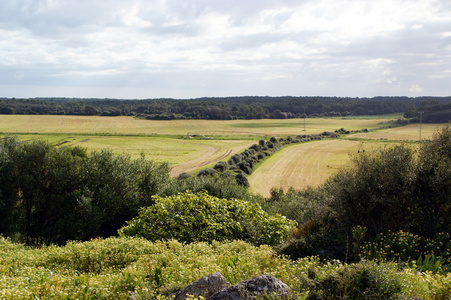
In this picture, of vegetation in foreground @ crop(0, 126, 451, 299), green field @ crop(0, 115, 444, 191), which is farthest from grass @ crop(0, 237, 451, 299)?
green field @ crop(0, 115, 444, 191)

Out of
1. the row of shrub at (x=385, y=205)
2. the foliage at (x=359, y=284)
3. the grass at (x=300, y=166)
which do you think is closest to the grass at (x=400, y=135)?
the grass at (x=300, y=166)

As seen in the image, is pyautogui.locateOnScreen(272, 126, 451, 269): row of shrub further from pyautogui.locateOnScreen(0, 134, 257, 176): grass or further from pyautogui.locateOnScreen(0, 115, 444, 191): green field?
pyautogui.locateOnScreen(0, 134, 257, 176): grass

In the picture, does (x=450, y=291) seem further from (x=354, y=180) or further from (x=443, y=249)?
(x=354, y=180)

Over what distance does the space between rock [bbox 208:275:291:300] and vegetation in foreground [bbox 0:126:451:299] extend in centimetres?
45

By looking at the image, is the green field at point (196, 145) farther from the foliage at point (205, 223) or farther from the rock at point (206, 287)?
the rock at point (206, 287)

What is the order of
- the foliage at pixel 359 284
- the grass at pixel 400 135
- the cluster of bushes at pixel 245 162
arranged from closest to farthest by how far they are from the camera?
the foliage at pixel 359 284, the cluster of bushes at pixel 245 162, the grass at pixel 400 135

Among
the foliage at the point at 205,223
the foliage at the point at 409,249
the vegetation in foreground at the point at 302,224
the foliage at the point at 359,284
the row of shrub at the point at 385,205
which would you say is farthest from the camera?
the foliage at the point at 205,223

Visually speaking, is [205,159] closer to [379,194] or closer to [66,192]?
[66,192]

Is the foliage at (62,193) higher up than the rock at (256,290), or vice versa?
the rock at (256,290)

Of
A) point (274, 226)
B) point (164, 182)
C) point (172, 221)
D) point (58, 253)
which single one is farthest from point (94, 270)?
point (164, 182)

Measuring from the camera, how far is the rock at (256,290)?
5480 mm

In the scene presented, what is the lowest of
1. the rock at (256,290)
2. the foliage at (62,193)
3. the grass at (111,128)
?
the foliage at (62,193)

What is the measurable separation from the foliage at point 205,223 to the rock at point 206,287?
617 cm

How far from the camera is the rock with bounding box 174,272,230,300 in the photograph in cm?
594
